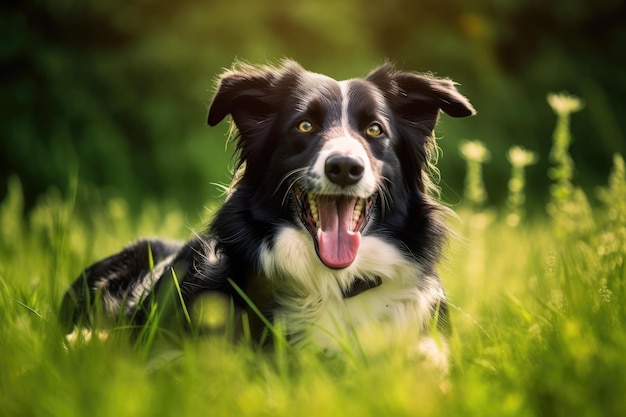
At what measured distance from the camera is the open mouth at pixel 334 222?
3.01m

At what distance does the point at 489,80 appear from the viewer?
1105cm

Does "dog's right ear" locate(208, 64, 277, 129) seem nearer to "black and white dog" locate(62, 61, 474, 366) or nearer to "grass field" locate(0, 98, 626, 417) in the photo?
"black and white dog" locate(62, 61, 474, 366)

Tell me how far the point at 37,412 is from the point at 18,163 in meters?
7.91

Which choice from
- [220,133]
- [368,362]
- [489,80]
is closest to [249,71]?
[368,362]

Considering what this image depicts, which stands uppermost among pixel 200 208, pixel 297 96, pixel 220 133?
pixel 297 96

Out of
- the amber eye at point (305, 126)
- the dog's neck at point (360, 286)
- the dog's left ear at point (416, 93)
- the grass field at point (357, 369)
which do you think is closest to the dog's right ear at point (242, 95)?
the amber eye at point (305, 126)

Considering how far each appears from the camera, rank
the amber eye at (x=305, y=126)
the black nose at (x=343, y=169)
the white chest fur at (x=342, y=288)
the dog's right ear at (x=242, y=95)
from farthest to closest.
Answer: the dog's right ear at (x=242, y=95), the amber eye at (x=305, y=126), the white chest fur at (x=342, y=288), the black nose at (x=343, y=169)

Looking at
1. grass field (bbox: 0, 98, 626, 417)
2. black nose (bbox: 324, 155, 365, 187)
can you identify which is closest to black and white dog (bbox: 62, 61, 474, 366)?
black nose (bbox: 324, 155, 365, 187)

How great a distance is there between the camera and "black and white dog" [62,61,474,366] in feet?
10.0

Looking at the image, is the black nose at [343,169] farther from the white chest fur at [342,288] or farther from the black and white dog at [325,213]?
the white chest fur at [342,288]

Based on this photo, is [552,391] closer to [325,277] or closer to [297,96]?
[325,277]

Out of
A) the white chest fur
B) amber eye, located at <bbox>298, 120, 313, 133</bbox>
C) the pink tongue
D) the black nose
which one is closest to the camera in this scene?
the black nose

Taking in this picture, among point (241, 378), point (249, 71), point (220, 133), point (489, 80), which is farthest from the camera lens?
point (489, 80)

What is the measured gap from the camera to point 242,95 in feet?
11.4
